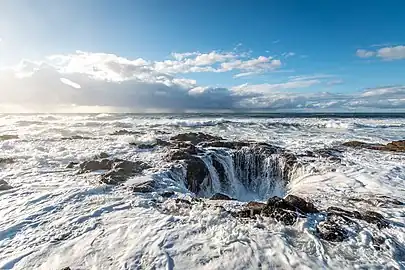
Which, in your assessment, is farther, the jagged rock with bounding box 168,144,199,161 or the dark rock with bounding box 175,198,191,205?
the jagged rock with bounding box 168,144,199,161

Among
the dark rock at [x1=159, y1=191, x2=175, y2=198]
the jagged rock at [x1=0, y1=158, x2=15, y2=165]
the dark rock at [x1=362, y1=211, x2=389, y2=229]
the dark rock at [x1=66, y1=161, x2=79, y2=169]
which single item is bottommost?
the dark rock at [x1=362, y1=211, x2=389, y2=229]

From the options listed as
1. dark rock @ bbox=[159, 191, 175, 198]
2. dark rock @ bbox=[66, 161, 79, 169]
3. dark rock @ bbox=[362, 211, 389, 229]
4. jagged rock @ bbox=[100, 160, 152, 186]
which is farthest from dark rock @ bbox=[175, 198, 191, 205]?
dark rock @ bbox=[66, 161, 79, 169]

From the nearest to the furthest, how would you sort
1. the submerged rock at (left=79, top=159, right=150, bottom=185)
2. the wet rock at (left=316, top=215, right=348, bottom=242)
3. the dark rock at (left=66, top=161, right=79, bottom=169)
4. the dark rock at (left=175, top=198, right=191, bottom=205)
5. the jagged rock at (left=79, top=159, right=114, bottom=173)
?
the wet rock at (left=316, top=215, right=348, bottom=242)
the dark rock at (left=175, top=198, right=191, bottom=205)
the submerged rock at (left=79, top=159, right=150, bottom=185)
the jagged rock at (left=79, top=159, right=114, bottom=173)
the dark rock at (left=66, top=161, right=79, bottom=169)

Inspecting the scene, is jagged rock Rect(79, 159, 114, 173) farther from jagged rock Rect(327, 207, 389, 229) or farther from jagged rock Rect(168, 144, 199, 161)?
jagged rock Rect(327, 207, 389, 229)

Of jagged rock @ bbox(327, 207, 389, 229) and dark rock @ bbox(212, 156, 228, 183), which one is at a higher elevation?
jagged rock @ bbox(327, 207, 389, 229)

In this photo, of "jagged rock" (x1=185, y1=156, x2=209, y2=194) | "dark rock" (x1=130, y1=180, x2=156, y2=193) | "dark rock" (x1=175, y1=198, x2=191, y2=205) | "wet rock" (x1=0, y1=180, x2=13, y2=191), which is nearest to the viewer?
"dark rock" (x1=175, y1=198, x2=191, y2=205)

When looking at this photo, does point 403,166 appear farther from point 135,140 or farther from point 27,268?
point 135,140

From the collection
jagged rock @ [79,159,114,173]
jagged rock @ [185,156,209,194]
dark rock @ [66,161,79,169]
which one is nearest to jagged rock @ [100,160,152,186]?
jagged rock @ [79,159,114,173]

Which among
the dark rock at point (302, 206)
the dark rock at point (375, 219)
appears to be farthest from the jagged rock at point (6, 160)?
the dark rock at point (375, 219)
